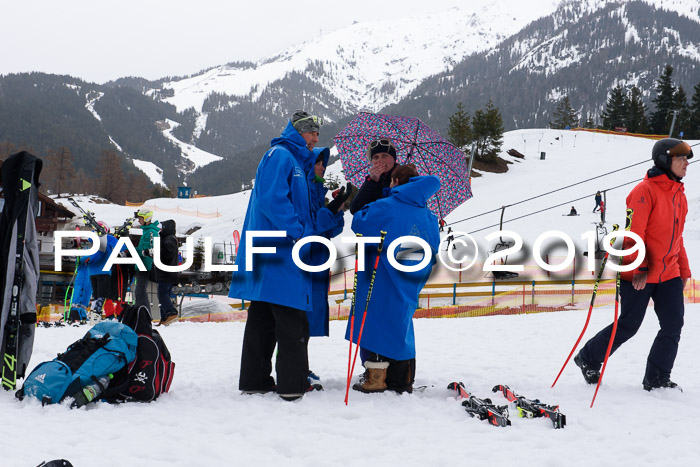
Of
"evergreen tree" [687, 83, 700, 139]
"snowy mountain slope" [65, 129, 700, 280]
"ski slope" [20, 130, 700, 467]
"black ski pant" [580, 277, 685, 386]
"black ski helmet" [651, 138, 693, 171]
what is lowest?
"ski slope" [20, 130, 700, 467]

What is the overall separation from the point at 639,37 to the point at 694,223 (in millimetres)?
199028

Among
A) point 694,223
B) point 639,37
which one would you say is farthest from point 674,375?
point 639,37

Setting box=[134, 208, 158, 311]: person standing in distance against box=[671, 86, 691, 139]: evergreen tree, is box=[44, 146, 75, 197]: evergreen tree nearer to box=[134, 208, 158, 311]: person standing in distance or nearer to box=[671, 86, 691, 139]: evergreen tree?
box=[134, 208, 158, 311]: person standing in distance

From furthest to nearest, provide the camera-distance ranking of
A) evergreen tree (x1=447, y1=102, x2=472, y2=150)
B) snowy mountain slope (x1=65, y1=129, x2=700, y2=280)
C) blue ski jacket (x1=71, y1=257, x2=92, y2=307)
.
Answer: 1. evergreen tree (x1=447, y1=102, x2=472, y2=150)
2. snowy mountain slope (x1=65, y1=129, x2=700, y2=280)
3. blue ski jacket (x1=71, y1=257, x2=92, y2=307)

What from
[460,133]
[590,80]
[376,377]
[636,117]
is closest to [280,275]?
[376,377]

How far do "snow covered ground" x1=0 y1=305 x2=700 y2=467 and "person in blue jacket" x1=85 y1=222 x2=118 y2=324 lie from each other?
293 centimetres

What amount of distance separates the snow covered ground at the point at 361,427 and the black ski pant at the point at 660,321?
0.68 ft

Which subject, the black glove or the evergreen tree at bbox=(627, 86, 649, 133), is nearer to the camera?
the black glove

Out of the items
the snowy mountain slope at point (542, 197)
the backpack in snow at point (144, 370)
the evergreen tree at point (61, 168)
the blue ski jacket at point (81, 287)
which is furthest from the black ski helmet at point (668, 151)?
the evergreen tree at point (61, 168)

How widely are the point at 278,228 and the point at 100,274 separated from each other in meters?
5.43

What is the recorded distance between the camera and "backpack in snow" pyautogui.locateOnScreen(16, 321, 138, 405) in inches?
124

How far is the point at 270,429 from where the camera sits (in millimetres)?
2930

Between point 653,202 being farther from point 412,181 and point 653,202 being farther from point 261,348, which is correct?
point 261,348

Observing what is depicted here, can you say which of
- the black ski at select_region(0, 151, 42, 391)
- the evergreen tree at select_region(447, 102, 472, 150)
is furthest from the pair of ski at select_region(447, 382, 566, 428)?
the evergreen tree at select_region(447, 102, 472, 150)
